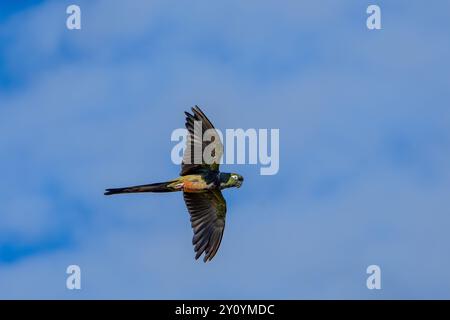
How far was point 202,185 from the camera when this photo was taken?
34.8 m

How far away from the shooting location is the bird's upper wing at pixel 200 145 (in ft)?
111

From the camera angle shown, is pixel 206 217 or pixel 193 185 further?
pixel 206 217

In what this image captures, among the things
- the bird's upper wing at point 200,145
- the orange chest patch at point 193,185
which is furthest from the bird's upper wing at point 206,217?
the bird's upper wing at point 200,145

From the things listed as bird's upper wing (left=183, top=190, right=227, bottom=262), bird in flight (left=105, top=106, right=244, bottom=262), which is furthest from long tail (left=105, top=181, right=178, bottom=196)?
bird's upper wing (left=183, top=190, right=227, bottom=262)

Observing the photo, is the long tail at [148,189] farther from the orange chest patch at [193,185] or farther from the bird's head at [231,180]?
the bird's head at [231,180]

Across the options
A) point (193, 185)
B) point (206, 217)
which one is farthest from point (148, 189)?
point (206, 217)

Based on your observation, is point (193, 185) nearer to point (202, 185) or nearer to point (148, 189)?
point (202, 185)

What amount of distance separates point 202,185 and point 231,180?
2.34 feet

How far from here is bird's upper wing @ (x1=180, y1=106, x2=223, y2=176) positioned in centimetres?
3391

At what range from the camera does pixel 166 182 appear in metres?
34.4

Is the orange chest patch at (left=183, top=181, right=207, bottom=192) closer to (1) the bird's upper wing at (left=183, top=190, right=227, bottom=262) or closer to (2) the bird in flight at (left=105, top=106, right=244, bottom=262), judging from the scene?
(2) the bird in flight at (left=105, top=106, right=244, bottom=262)
